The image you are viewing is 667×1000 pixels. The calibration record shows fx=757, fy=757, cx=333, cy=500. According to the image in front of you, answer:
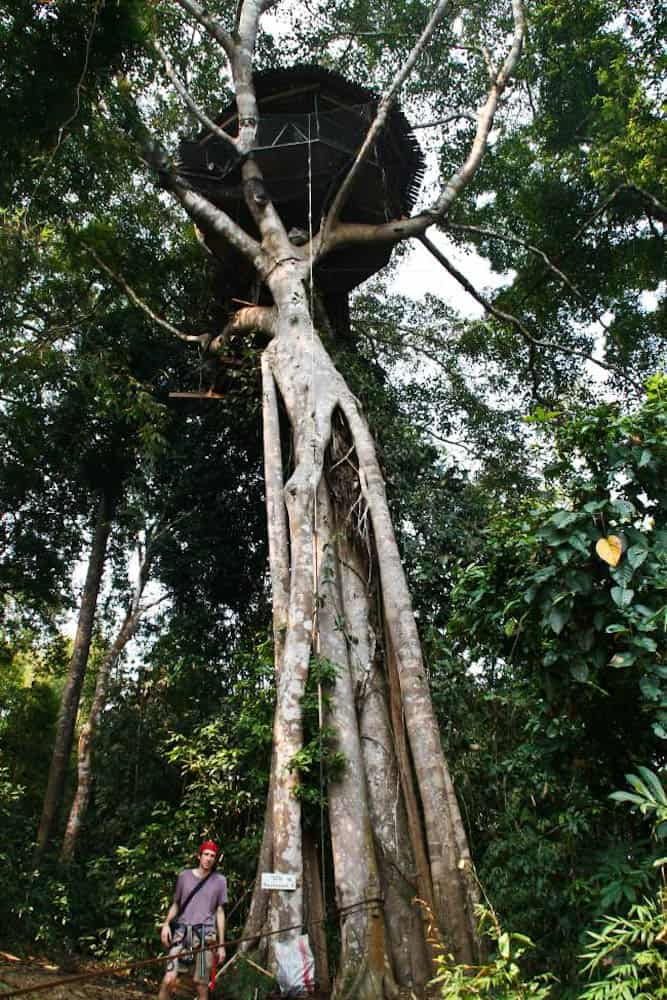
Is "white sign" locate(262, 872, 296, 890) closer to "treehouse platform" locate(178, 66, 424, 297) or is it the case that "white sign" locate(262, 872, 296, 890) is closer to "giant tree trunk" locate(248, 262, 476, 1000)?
"giant tree trunk" locate(248, 262, 476, 1000)

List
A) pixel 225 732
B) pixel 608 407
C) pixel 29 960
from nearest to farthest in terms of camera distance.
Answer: pixel 608 407 < pixel 29 960 < pixel 225 732

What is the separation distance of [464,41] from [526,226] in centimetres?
264

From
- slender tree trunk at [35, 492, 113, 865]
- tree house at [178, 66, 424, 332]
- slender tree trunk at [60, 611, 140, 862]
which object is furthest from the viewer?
tree house at [178, 66, 424, 332]

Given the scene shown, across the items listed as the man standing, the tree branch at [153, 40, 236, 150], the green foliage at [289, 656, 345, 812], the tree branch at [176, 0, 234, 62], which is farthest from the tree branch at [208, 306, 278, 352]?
the man standing

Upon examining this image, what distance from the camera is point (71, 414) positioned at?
9031 mm

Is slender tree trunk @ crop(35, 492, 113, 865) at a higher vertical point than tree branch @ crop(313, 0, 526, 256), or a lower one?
lower

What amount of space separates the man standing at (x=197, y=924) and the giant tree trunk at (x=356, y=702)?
1.03 ft

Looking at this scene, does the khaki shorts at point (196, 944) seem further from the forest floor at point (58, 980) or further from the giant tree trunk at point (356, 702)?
the forest floor at point (58, 980)

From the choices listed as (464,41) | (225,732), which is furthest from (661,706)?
(464,41)

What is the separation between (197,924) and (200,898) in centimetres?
12

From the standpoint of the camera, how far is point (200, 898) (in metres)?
4.15

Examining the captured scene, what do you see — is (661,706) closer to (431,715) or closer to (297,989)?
(431,715)

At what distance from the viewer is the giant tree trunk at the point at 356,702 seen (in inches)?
164

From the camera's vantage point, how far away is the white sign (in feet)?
13.2
